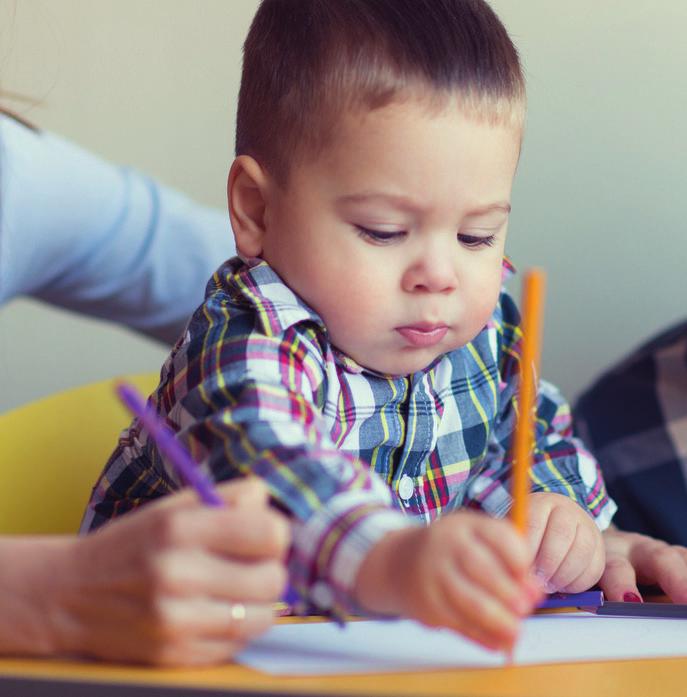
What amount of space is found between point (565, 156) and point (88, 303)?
60cm

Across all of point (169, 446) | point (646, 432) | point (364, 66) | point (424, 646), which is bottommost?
point (646, 432)

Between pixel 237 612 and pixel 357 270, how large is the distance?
24cm

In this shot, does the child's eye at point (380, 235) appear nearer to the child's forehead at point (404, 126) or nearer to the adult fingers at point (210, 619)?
the child's forehead at point (404, 126)

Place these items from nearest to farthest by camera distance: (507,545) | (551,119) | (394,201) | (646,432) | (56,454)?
(507,545)
(394,201)
(56,454)
(646,432)
(551,119)

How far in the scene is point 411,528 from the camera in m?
0.48

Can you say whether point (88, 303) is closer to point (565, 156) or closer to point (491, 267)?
point (565, 156)

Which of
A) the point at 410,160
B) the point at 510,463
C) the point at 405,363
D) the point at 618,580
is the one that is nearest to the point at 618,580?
the point at 618,580

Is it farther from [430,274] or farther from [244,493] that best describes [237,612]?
[430,274]

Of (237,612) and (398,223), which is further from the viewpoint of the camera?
(398,223)

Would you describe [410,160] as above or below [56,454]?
above

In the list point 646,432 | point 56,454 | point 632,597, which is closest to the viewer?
point 632,597

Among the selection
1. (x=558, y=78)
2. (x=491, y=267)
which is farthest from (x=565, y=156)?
(x=491, y=267)

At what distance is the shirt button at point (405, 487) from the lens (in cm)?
77

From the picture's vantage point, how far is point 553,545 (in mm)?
737
